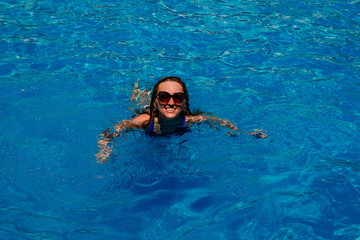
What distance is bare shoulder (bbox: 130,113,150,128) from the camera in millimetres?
4762

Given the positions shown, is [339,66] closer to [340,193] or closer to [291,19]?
[291,19]

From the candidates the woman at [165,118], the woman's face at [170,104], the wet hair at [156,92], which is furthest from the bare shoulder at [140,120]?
the woman's face at [170,104]

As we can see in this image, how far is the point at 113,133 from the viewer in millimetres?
4527

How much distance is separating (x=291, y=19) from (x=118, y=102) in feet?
15.6

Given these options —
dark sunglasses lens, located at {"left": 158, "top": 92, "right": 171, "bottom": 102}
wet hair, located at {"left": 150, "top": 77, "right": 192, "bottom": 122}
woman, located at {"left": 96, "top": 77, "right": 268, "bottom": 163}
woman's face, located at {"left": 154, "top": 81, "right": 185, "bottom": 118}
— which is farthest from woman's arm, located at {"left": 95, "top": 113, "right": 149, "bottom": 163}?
dark sunglasses lens, located at {"left": 158, "top": 92, "right": 171, "bottom": 102}

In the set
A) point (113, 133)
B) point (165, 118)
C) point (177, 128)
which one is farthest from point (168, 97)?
point (113, 133)

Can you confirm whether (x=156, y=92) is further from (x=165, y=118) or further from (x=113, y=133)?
(x=113, y=133)

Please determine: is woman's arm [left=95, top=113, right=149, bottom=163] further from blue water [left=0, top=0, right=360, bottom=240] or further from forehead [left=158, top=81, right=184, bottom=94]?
forehead [left=158, top=81, right=184, bottom=94]

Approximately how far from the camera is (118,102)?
222 inches

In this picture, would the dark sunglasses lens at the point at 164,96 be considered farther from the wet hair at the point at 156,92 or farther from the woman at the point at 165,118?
the wet hair at the point at 156,92

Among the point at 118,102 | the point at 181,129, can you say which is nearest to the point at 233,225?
the point at 181,129

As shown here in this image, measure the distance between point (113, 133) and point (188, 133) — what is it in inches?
39.0

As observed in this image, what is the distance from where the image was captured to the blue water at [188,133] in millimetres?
3715

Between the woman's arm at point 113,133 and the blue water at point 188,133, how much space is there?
151 millimetres
